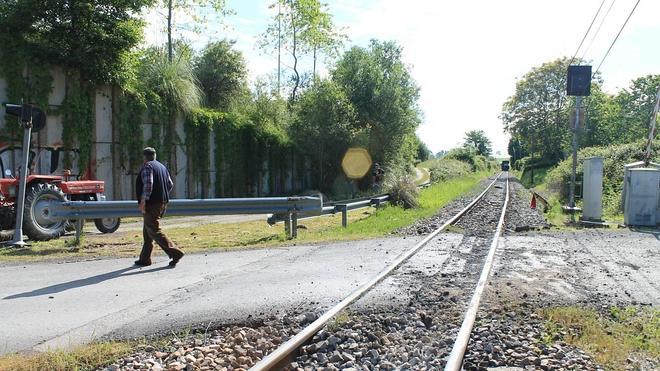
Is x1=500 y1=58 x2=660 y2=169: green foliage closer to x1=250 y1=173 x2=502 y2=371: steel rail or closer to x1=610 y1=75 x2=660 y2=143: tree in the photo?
x1=610 y1=75 x2=660 y2=143: tree

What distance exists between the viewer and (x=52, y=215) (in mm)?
11531

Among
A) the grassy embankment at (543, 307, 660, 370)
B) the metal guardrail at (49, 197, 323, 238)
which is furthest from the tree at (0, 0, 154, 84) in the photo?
the grassy embankment at (543, 307, 660, 370)

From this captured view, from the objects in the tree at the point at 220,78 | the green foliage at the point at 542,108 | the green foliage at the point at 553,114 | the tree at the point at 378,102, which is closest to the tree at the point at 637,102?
the green foliage at the point at 553,114

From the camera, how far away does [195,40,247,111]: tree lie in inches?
1237

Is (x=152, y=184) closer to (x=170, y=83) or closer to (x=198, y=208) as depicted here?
(x=198, y=208)

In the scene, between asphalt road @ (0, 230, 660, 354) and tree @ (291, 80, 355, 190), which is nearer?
asphalt road @ (0, 230, 660, 354)

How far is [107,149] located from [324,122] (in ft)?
45.4

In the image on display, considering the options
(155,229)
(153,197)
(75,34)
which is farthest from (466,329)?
(75,34)

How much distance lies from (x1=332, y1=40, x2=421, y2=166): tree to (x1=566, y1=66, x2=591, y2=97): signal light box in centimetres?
1642

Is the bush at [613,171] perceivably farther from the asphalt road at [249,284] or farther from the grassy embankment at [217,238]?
the asphalt road at [249,284]

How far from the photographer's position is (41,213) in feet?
39.8

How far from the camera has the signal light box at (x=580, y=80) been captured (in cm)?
1780

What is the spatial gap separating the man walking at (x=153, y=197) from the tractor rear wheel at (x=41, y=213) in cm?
435

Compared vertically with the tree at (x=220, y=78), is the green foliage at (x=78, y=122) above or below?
below
